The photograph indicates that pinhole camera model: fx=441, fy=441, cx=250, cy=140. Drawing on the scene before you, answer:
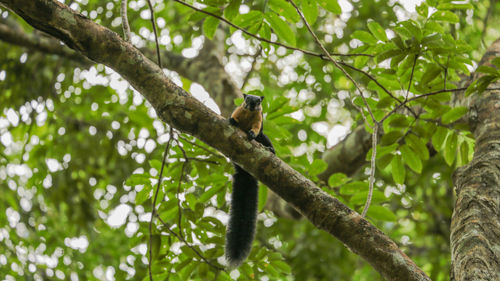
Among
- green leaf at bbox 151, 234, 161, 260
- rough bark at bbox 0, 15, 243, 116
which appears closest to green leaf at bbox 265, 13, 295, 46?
green leaf at bbox 151, 234, 161, 260

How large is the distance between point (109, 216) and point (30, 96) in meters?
1.80

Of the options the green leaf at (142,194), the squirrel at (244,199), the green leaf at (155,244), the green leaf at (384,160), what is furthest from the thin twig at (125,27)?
the green leaf at (384,160)

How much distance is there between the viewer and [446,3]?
8.66 feet

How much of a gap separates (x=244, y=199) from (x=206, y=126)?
1.10 meters

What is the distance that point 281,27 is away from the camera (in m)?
2.79

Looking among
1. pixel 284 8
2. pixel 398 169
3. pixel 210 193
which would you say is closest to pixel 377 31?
pixel 284 8

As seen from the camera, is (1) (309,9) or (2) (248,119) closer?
(1) (309,9)

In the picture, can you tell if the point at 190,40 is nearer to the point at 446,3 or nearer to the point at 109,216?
the point at 109,216

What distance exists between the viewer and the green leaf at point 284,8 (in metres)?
2.64

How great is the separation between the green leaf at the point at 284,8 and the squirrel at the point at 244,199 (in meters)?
0.75

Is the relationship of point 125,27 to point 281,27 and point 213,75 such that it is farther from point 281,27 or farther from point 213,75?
point 213,75

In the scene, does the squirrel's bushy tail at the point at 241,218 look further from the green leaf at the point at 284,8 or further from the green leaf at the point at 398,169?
the green leaf at the point at 284,8

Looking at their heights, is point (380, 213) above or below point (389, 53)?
below

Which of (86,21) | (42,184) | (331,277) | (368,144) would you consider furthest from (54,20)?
(331,277)
